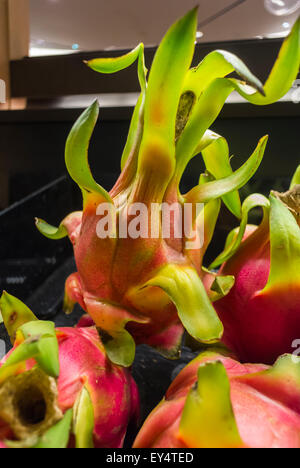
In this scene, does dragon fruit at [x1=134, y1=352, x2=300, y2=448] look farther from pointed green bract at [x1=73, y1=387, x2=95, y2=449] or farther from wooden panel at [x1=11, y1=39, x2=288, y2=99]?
wooden panel at [x1=11, y1=39, x2=288, y2=99]

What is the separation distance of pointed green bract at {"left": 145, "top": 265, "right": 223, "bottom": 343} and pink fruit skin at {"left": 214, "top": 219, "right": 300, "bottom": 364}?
0.22 ft

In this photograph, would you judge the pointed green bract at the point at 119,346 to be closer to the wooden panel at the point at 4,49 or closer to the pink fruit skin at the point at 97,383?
the pink fruit skin at the point at 97,383

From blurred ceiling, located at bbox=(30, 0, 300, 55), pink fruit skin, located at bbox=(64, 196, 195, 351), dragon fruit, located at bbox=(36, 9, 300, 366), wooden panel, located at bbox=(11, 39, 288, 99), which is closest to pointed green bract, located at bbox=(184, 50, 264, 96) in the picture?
dragon fruit, located at bbox=(36, 9, 300, 366)

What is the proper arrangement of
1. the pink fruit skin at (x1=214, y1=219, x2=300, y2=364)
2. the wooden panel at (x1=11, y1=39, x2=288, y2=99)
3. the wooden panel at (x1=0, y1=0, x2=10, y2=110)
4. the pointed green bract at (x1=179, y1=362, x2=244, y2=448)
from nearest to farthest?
the pointed green bract at (x1=179, y1=362, x2=244, y2=448) → the pink fruit skin at (x1=214, y1=219, x2=300, y2=364) → the wooden panel at (x1=11, y1=39, x2=288, y2=99) → the wooden panel at (x1=0, y1=0, x2=10, y2=110)

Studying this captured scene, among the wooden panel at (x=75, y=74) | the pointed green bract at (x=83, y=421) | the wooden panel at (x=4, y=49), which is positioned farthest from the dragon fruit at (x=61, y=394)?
the wooden panel at (x=4, y=49)

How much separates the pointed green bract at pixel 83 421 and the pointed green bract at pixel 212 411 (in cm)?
6

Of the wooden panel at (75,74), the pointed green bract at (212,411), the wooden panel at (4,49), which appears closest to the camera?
the pointed green bract at (212,411)

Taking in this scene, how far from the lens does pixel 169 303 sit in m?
0.27

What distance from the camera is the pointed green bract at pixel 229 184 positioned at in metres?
0.27

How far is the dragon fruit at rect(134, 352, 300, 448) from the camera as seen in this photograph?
0.19 meters

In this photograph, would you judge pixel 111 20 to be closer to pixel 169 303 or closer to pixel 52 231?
pixel 52 231

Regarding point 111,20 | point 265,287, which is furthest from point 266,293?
point 111,20
